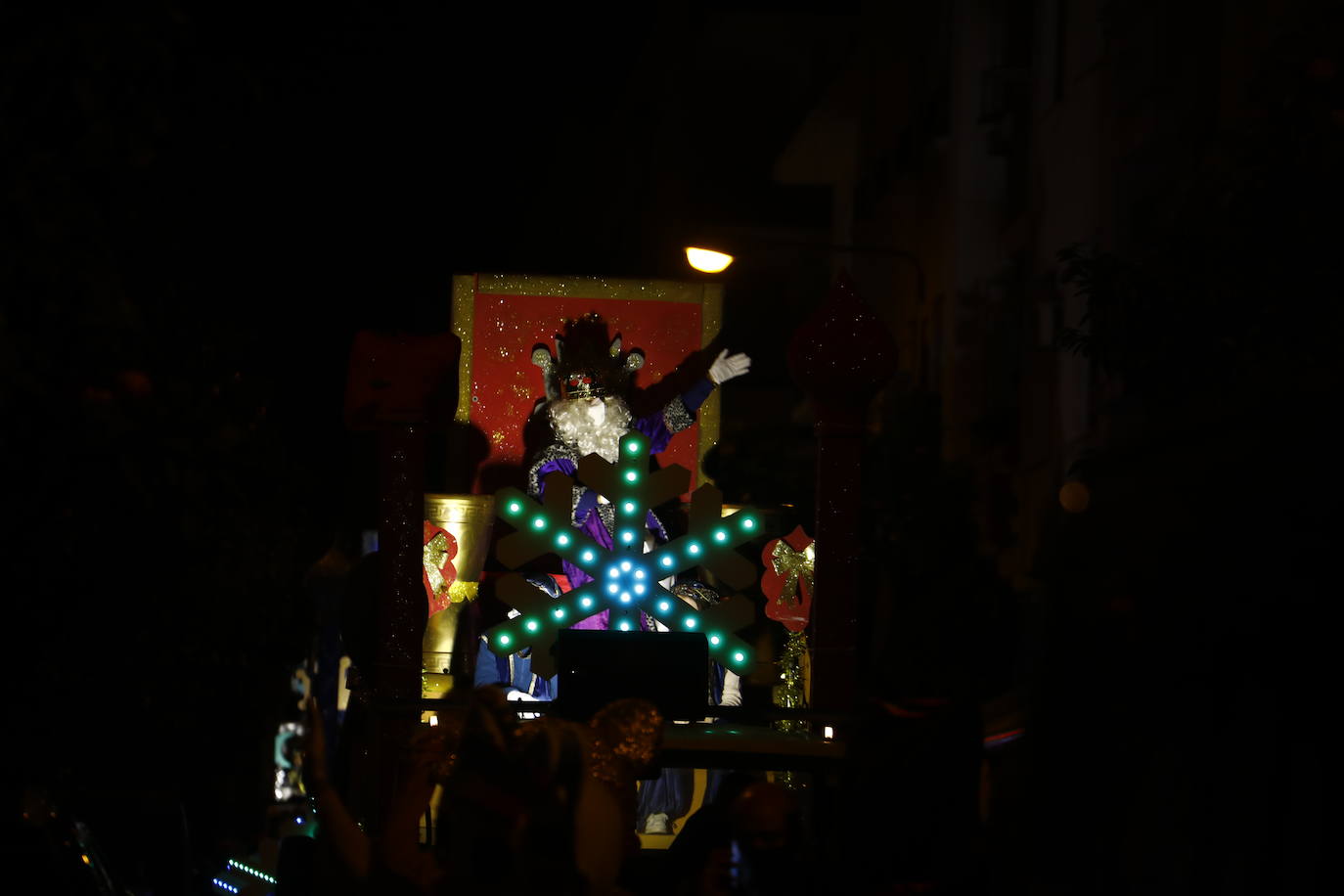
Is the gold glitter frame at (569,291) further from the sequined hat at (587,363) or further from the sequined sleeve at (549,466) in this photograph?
the sequined sleeve at (549,466)

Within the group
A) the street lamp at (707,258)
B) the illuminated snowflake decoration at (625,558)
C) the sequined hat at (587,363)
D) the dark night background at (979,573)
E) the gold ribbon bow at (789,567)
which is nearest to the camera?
the dark night background at (979,573)

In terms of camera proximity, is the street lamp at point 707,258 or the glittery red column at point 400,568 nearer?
the glittery red column at point 400,568

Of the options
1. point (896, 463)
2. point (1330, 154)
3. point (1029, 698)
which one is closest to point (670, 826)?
point (1330, 154)

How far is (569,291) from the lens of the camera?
1061 centimetres

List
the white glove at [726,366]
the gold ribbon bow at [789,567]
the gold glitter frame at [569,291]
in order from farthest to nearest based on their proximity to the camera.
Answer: the gold glitter frame at [569,291] < the white glove at [726,366] < the gold ribbon bow at [789,567]

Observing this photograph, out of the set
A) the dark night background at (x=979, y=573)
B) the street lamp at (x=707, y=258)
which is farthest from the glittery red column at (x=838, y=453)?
the street lamp at (x=707, y=258)

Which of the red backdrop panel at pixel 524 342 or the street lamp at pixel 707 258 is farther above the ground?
the street lamp at pixel 707 258

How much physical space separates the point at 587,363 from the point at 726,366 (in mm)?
710

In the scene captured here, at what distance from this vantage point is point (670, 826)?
9.79 m

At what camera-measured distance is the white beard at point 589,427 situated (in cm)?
1019

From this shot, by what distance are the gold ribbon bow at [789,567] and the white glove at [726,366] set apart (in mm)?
1220

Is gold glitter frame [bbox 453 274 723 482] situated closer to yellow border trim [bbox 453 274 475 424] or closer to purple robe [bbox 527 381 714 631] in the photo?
yellow border trim [bbox 453 274 475 424]

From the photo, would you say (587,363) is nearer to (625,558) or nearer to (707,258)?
(625,558)

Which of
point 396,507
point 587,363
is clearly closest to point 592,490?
point 587,363
